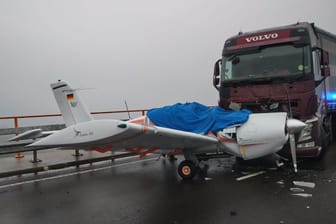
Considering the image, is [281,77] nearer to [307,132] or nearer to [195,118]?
[307,132]

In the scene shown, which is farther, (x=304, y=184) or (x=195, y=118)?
(x=195, y=118)

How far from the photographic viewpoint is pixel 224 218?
15.1 feet

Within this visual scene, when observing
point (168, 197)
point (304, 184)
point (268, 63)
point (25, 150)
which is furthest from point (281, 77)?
point (25, 150)

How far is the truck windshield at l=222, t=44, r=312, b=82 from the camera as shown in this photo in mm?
8128

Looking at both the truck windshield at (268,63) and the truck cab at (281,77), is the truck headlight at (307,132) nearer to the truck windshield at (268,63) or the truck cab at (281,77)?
the truck cab at (281,77)

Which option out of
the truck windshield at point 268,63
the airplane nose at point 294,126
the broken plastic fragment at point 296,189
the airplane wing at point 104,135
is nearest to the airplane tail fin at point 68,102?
the airplane wing at point 104,135

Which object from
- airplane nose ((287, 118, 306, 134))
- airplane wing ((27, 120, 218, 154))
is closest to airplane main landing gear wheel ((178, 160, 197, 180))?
airplane wing ((27, 120, 218, 154))

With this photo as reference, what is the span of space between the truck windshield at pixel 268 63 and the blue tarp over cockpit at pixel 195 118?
1877 mm

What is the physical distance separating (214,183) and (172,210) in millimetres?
1819

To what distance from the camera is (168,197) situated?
578 cm

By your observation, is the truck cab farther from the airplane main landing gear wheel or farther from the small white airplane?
the airplane main landing gear wheel

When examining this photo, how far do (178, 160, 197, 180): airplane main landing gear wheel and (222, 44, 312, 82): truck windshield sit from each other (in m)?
3.14

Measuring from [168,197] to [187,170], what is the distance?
1317 mm

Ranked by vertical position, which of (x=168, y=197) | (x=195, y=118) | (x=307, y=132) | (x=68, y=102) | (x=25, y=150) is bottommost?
(x=168, y=197)
